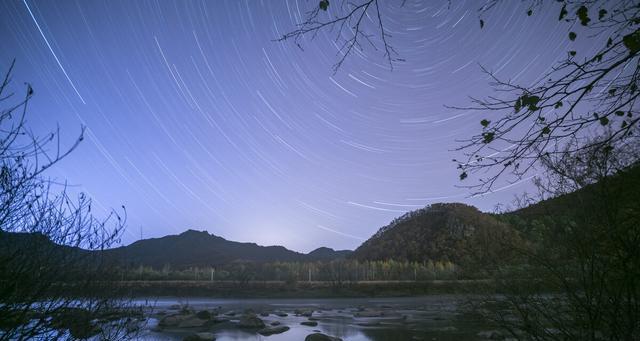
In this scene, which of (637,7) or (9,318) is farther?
(9,318)

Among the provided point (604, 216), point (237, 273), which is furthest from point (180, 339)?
point (237, 273)

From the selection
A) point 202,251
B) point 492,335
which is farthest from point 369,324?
point 202,251

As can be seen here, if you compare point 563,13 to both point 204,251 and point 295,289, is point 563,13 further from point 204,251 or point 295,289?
point 204,251

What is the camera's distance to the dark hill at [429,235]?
86.5 m

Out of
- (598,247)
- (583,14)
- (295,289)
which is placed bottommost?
(295,289)

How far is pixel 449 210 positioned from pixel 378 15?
11206 centimetres

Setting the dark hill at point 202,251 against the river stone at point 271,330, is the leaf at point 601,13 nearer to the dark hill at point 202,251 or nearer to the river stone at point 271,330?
the river stone at point 271,330

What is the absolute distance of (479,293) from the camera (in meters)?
14.8

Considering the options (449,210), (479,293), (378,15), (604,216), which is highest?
(449,210)

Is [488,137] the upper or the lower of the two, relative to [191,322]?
upper

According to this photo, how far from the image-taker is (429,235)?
319ft

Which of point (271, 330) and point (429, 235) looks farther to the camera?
point (429, 235)

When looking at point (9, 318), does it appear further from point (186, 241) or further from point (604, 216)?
point (186, 241)

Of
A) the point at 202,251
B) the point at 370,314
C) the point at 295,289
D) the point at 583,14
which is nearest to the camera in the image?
the point at 583,14
